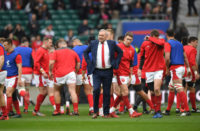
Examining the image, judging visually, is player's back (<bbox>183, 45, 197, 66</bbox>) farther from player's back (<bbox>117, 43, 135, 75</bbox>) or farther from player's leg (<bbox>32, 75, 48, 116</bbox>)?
player's leg (<bbox>32, 75, 48, 116</bbox>)

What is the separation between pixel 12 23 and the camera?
92.3 feet

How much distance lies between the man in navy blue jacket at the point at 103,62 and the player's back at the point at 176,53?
4.71 ft

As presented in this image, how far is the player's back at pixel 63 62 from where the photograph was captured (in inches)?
541

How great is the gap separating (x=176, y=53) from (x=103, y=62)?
201 cm

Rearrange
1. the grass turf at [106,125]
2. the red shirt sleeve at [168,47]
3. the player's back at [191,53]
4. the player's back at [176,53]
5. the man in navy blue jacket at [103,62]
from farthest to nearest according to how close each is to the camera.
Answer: the player's back at [191,53], the player's back at [176,53], the red shirt sleeve at [168,47], the man in navy blue jacket at [103,62], the grass turf at [106,125]

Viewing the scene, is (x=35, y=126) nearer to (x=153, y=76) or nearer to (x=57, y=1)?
(x=153, y=76)

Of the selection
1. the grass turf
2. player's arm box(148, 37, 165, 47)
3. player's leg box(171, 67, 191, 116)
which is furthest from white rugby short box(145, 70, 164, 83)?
the grass turf

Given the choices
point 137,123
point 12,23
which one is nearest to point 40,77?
point 137,123

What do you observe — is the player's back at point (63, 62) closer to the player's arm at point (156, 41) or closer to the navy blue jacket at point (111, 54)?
the navy blue jacket at point (111, 54)

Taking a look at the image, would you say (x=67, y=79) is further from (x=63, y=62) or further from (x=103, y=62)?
(x=103, y=62)

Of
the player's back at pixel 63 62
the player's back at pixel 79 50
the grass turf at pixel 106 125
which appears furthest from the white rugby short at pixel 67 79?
the grass turf at pixel 106 125

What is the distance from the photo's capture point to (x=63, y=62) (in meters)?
13.8

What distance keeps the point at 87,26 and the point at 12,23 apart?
4795 millimetres

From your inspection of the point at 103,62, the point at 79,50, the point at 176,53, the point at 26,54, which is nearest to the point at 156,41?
the point at 176,53
